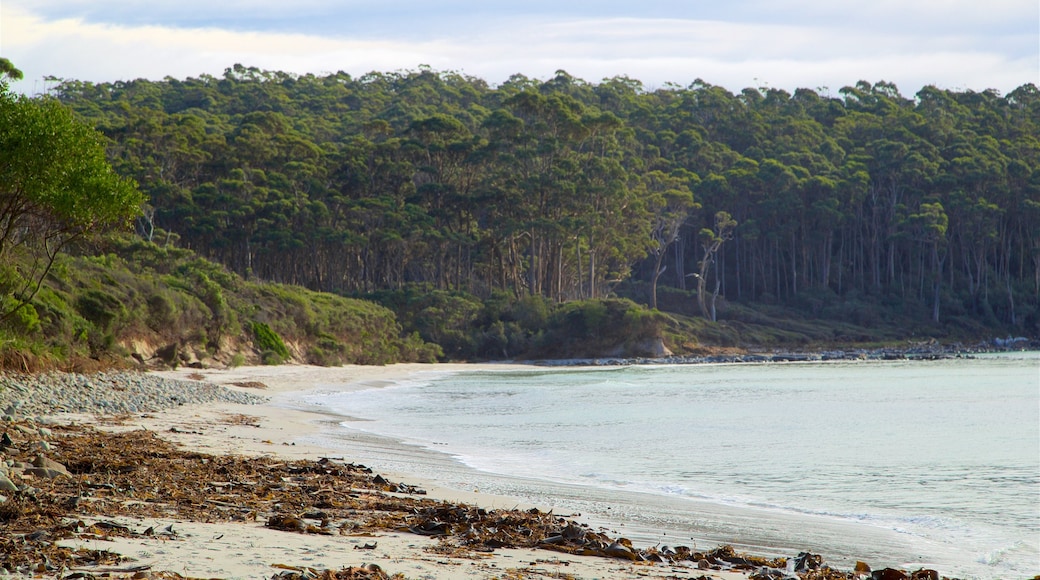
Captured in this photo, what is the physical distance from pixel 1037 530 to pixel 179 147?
169ft

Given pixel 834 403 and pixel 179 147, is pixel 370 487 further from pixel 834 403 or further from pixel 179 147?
pixel 179 147

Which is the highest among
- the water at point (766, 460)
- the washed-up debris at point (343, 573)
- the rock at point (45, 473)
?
the washed-up debris at point (343, 573)

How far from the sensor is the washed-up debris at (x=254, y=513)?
520 centimetres

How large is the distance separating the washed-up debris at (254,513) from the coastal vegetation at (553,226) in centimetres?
1431

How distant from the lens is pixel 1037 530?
8.09 meters

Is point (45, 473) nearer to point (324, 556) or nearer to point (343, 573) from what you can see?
point (324, 556)

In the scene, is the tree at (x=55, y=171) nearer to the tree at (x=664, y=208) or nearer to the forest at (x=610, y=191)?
the forest at (x=610, y=191)

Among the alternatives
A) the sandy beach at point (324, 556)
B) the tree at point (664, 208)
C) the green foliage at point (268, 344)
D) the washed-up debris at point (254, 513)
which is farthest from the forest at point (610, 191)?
the sandy beach at point (324, 556)

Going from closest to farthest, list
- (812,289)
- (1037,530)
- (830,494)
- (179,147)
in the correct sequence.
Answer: (1037,530)
(830,494)
(179,147)
(812,289)

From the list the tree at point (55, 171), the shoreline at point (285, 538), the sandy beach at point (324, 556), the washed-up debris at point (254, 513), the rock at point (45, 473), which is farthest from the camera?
the tree at point (55, 171)

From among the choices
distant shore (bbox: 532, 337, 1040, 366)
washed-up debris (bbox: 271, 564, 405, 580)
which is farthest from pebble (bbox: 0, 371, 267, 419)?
distant shore (bbox: 532, 337, 1040, 366)

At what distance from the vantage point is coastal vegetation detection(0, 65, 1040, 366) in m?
37.5

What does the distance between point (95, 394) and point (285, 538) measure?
9.73 m

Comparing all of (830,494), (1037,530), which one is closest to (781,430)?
(830,494)
